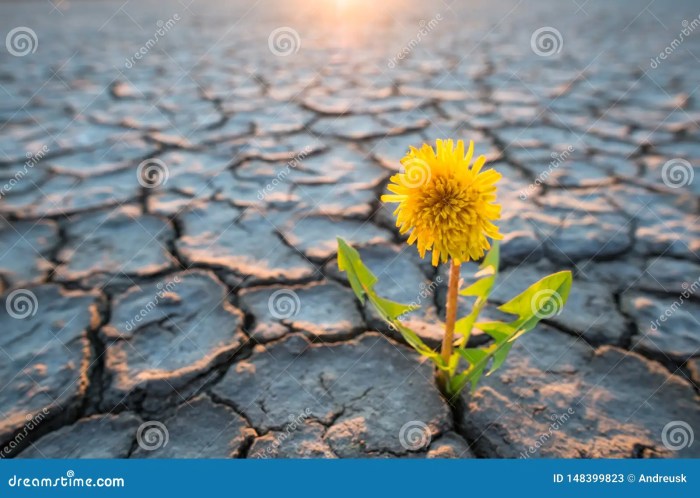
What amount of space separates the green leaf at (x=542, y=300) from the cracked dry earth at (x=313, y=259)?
270 millimetres

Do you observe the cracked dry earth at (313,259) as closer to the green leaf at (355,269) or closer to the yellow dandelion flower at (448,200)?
the green leaf at (355,269)

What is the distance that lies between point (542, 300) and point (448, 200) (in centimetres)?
32

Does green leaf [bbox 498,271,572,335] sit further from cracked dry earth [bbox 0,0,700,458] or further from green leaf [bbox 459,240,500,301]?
cracked dry earth [bbox 0,0,700,458]

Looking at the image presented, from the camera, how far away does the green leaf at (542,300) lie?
1.16m

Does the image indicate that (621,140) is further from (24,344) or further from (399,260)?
(24,344)

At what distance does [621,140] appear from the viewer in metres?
2.67

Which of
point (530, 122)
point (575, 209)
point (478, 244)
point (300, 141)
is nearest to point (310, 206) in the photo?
point (300, 141)

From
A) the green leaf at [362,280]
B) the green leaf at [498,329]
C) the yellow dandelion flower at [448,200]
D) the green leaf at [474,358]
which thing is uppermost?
the yellow dandelion flower at [448,200]

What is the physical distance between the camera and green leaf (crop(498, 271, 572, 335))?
1.16 meters

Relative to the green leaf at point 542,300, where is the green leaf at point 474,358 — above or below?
below

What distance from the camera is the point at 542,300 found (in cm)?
119

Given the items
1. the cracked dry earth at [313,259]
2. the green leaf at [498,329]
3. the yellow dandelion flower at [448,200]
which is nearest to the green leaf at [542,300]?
the green leaf at [498,329]

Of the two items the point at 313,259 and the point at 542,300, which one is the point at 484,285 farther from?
the point at 313,259

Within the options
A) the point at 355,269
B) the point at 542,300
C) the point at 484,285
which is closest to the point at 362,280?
the point at 355,269
